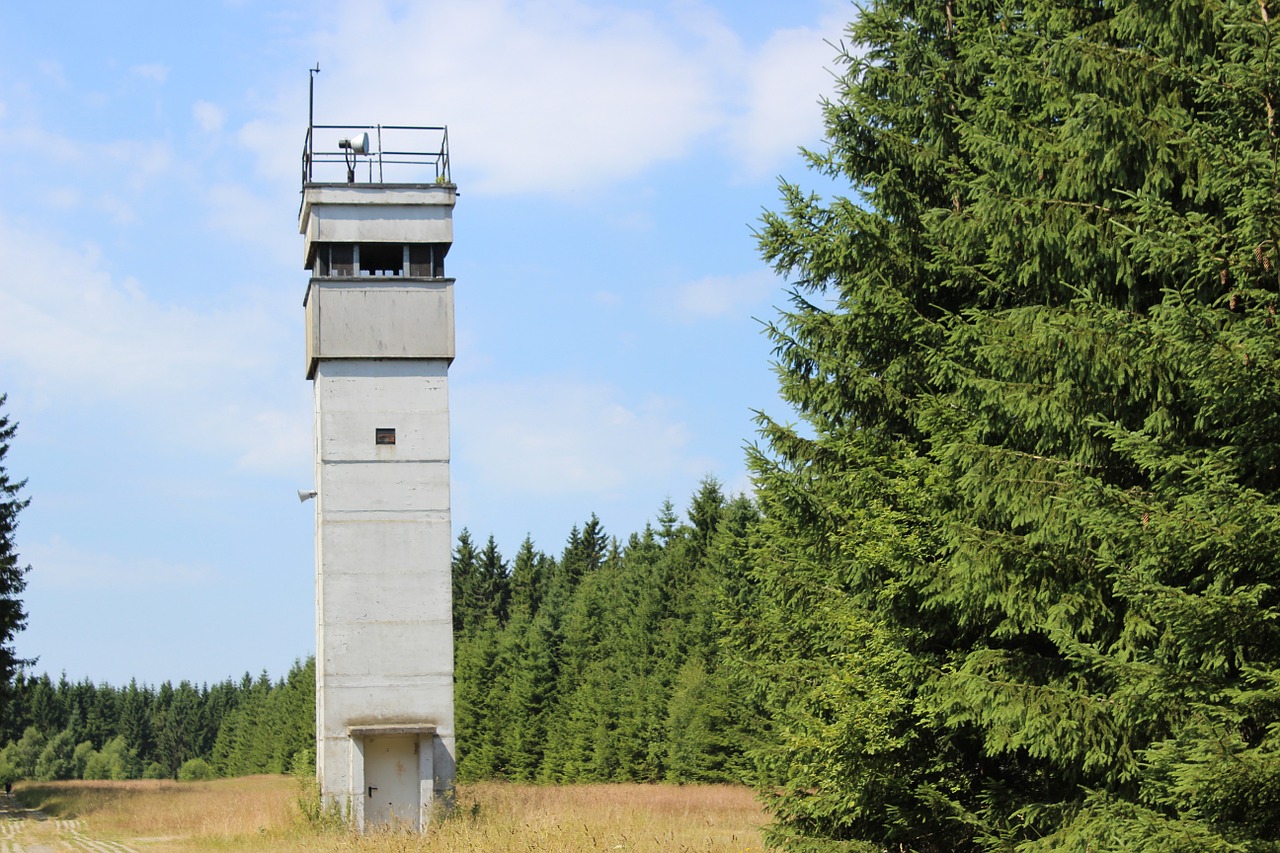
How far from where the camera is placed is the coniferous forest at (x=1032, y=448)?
9203mm

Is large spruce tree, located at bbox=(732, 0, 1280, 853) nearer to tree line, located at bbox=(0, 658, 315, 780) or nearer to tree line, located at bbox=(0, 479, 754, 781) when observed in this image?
tree line, located at bbox=(0, 479, 754, 781)

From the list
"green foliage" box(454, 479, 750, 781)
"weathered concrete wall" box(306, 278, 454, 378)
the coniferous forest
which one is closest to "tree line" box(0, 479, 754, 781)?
"green foliage" box(454, 479, 750, 781)

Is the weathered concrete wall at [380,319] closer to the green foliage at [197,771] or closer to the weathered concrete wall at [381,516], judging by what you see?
the weathered concrete wall at [381,516]

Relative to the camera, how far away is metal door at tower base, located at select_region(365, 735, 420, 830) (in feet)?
86.4

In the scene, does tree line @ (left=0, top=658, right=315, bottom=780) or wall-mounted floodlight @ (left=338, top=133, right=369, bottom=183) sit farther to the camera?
tree line @ (left=0, top=658, right=315, bottom=780)

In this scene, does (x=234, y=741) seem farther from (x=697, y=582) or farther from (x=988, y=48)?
(x=988, y=48)

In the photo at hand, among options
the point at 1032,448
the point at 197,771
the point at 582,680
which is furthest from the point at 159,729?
the point at 1032,448

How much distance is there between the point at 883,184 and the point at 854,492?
348cm

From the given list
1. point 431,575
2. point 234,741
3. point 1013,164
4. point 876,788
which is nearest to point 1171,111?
point 1013,164

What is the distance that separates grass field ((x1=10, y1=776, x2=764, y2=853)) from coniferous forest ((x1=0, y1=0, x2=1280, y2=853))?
391cm

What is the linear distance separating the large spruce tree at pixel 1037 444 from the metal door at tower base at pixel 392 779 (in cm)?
1253

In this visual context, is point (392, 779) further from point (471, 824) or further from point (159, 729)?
point (159, 729)

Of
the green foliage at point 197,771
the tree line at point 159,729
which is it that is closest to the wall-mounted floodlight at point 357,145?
the tree line at point 159,729

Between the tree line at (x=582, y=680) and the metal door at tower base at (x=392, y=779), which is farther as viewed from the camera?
the tree line at (x=582, y=680)
